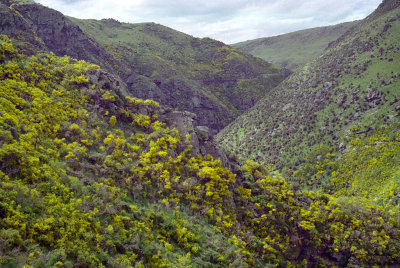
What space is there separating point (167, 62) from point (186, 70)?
32.6 feet

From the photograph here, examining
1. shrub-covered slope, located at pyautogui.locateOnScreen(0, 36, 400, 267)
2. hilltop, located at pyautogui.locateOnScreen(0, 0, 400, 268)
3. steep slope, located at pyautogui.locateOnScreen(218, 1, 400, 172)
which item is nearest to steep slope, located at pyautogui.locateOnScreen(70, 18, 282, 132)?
steep slope, located at pyautogui.locateOnScreen(218, 1, 400, 172)

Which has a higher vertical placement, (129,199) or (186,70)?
(186,70)

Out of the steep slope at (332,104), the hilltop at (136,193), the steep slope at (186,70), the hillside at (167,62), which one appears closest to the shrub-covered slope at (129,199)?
the hilltop at (136,193)

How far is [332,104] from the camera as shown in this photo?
61.2 meters

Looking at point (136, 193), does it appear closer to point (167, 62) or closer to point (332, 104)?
point (332, 104)

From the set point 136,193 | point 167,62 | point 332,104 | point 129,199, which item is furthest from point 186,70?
point 129,199

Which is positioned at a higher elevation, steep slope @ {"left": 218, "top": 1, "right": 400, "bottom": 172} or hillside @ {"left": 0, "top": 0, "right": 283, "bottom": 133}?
hillside @ {"left": 0, "top": 0, "right": 283, "bottom": 133}

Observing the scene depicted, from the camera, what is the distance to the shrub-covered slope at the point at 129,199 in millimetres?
11438

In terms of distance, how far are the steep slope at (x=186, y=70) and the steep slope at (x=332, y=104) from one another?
80.5 feet

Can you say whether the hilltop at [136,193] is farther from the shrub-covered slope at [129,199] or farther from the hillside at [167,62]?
the hillside at [167,62]

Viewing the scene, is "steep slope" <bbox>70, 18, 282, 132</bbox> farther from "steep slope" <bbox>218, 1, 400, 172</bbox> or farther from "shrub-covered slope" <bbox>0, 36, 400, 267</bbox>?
"shrub-covered slope" <bbox>0, 36, 400, 267</bbox>

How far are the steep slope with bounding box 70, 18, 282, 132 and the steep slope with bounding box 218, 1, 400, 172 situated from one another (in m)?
24.5

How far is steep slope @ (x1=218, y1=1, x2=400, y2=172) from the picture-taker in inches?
2094

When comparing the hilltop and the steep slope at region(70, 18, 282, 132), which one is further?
the steep slope at region(70, 18, 282, 132)
